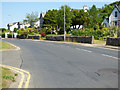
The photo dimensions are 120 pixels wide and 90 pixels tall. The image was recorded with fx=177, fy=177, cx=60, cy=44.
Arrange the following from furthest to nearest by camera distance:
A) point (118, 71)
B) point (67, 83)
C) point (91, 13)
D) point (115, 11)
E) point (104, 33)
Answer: point (91, 13) → point (115, 11) → point (104, 33) → point (118, 71) → point (67, 83)

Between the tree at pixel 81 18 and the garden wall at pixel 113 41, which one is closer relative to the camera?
the garden wall at pixel 113 41

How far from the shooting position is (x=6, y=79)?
7.04 m

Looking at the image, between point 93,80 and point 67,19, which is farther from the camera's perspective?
point 67,19

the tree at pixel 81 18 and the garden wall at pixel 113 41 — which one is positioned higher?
the tree at pixel 81 18

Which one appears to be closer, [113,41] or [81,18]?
[113,41]

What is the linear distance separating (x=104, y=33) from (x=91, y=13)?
34.0 meters

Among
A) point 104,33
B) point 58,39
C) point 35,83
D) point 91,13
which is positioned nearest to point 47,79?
point 35,83

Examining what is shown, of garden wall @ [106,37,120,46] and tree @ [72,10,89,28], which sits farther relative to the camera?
tree @ [72,10,89,28]

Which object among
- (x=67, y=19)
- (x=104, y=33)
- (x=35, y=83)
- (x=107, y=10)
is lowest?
(x=35, y=83)

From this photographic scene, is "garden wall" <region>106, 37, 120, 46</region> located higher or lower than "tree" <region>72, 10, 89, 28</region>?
lower

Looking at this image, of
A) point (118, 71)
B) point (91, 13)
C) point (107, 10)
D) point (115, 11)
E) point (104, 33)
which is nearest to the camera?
point (118, 71)

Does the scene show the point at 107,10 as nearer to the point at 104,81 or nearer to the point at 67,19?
the point at 67,19

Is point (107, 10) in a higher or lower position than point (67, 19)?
higher

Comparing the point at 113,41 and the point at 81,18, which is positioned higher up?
the point at 81,18
